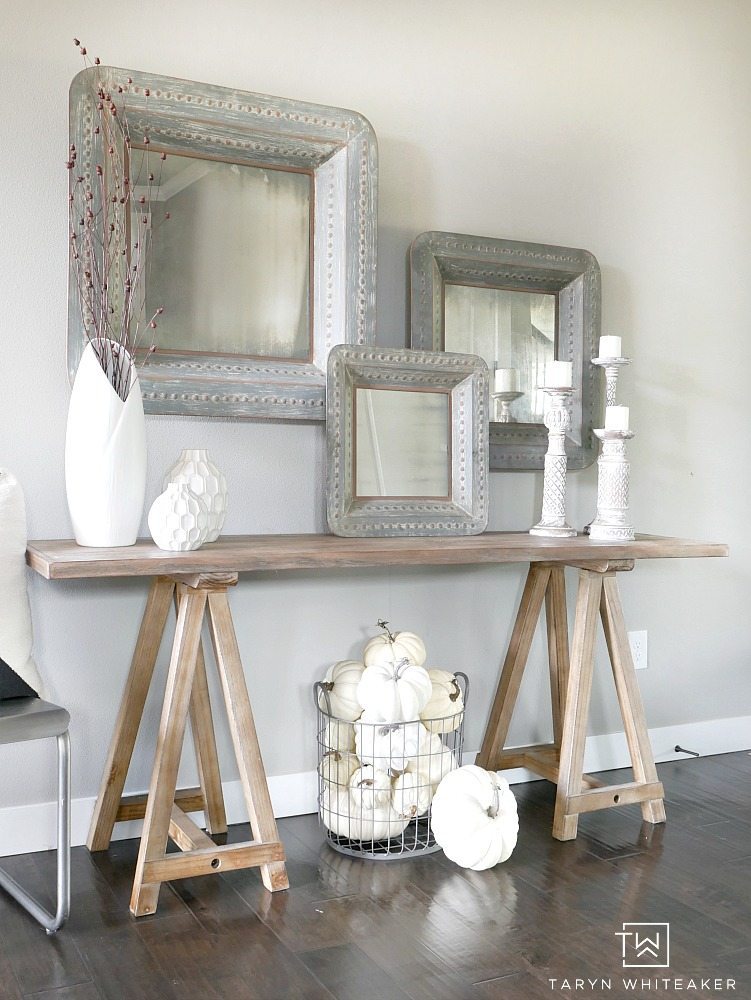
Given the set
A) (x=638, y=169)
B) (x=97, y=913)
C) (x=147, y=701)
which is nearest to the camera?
(x=97, y=913)

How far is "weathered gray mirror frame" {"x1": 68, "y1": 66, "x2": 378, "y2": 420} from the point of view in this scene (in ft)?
7.34

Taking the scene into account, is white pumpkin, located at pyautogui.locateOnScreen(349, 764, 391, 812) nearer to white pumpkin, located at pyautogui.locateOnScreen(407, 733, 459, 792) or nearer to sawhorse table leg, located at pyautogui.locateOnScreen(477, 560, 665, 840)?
white pumpkin, located at pyautogui.locateOnScreen(407, 733, 459, 792)

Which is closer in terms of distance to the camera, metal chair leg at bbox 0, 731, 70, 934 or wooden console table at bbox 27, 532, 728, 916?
metal chair leg at bbox 0, 731, 70, 934

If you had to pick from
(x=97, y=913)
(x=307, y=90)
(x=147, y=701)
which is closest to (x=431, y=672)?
(x=147, y=701)

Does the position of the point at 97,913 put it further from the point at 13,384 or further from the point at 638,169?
the point at 638,169

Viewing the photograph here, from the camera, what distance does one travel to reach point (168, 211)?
2.32m

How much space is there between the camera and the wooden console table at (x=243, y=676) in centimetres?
196

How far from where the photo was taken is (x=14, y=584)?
2.00 metres

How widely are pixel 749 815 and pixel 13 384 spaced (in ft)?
Answer: 7.10

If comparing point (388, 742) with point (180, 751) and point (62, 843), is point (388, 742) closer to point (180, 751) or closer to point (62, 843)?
point (180, 751)

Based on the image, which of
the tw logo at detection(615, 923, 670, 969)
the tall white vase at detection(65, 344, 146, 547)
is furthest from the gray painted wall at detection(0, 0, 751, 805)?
the tw logo at detection(615, 923, 670, 969)

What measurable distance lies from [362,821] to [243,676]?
492mm

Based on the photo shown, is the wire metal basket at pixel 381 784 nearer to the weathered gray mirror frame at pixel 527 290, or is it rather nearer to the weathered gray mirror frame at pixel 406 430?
the weathered gray mirror frame at pixel 406 430

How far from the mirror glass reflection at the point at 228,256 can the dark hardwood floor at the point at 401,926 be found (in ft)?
4.09
